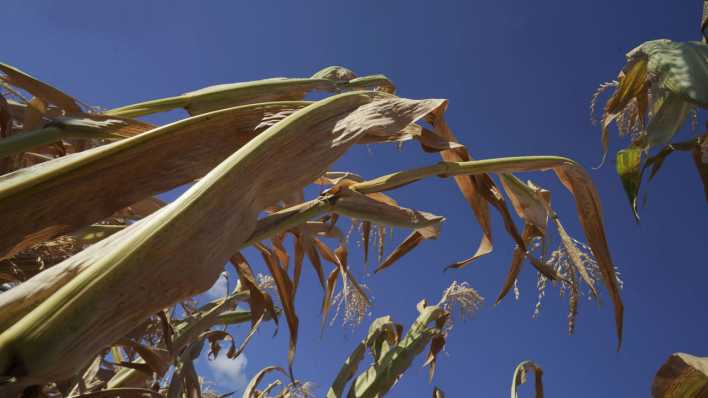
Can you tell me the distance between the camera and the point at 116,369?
1062mm

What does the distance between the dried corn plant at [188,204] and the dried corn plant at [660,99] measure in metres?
0.13

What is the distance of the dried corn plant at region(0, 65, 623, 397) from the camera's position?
274mm

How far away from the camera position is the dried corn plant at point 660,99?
27.6 inches

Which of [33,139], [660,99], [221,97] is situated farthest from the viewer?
[660,99]

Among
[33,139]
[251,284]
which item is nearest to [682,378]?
[251,284]

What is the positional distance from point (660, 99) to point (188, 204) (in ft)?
2.69

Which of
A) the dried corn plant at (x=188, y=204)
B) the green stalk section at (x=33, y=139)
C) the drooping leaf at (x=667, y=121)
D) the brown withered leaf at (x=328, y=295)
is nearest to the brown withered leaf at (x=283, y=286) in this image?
the dried corn plant at (x=188, y=204)

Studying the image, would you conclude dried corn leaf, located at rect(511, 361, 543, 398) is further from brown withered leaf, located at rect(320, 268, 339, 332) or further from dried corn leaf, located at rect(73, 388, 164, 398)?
dried corn leaf, located at rect(73, 388, 164, 398)

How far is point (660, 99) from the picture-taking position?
0.88m

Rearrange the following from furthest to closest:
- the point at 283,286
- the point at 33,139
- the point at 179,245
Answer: the point at 283,286 < the point at 33,139 < the point at 179,245

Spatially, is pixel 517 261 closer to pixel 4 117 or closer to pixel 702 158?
pixel 702 158

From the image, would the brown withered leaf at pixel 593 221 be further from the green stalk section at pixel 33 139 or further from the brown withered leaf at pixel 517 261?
the green stalk section at pixel 33 139

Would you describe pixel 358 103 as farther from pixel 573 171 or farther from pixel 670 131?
pixel 670 131

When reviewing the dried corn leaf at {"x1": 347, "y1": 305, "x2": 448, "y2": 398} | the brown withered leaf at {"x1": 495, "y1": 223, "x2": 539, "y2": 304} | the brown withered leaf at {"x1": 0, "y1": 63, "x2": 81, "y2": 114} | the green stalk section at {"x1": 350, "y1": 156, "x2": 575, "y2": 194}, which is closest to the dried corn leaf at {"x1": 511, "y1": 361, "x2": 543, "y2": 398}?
the dried corn leaf at {"x1": 347, "y1": 305, "x2": 448, "y2": 398}
